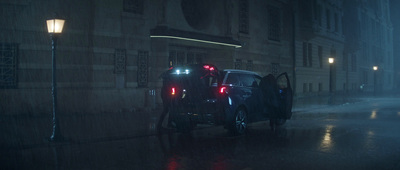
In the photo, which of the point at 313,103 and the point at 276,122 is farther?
the point at 313,103

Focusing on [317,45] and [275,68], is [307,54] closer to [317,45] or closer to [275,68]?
[317,45]

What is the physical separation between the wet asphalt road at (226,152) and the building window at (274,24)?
1718 cm

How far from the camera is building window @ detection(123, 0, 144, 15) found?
663 inches

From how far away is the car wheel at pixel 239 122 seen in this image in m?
10.1

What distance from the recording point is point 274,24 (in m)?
27.8

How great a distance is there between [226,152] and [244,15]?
687 inches

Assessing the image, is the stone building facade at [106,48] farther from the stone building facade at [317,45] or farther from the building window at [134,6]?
the stone building facade at [317,45]

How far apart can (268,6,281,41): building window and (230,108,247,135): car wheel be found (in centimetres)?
1744

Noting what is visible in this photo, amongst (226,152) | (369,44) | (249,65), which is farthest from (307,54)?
(226,152)

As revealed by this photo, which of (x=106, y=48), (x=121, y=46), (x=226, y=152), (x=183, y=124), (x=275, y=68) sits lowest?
(x=226, y=152)

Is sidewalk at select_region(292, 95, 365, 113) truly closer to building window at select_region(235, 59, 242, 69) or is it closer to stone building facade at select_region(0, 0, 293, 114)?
building window at select_region(235, 59, 242, 69)

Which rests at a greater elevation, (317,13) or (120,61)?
(317,13)

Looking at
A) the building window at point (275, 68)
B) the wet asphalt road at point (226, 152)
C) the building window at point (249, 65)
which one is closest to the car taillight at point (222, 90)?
the wet asphalt road at point (226, 152)

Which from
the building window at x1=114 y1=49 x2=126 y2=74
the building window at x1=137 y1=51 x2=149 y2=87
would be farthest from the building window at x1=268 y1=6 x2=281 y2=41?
the building window at x1=114 y1=49 x2=126 y2=74
